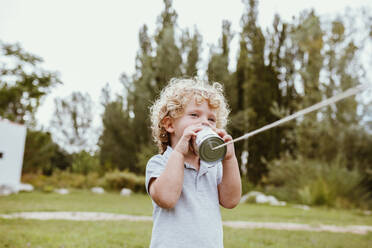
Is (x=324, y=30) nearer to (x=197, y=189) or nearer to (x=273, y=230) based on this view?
(x=273, y=230)

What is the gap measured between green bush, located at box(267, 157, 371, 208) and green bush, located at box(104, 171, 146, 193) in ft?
17.7

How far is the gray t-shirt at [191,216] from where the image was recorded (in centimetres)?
159

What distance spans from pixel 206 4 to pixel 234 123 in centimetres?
975

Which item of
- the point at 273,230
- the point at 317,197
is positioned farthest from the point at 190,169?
the point at 317,197

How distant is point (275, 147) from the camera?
1522 cm

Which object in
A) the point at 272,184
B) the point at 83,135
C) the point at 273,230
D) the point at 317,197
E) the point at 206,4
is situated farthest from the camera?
the point at 83,135

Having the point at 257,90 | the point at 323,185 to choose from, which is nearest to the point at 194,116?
the point at 323,185

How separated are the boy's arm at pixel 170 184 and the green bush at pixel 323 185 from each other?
1057cm

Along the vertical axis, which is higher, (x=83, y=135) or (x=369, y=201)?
(x=83, y=135)

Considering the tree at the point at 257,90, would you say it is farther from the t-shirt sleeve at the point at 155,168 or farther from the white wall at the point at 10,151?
the t-shirt sleeve at the point at 155,168

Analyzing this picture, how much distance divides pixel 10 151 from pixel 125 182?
4.97 metres

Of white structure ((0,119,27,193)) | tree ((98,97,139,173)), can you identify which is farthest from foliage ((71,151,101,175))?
white structure ((0,119,27,193))

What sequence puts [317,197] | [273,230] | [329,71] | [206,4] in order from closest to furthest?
[273,230] → [206,4] → [317,197] → [329,71]

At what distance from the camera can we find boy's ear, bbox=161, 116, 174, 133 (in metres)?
1.93
